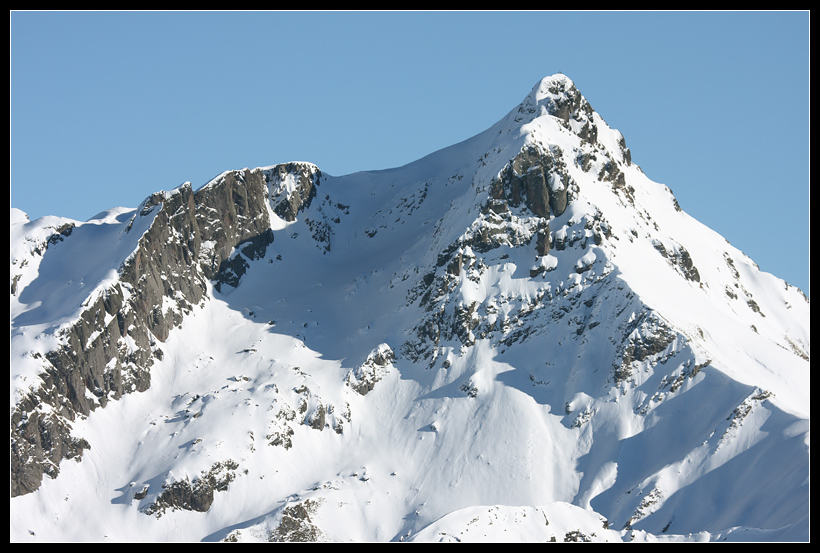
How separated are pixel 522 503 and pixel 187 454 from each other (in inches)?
2128

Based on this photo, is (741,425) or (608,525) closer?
(608,525)

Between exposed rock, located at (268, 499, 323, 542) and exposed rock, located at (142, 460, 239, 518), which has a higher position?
exposed rock, located at (142, 460, 239, 518)

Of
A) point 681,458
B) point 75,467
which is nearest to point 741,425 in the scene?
point 681,458

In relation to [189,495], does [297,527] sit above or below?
below

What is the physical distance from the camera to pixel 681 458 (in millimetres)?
184500

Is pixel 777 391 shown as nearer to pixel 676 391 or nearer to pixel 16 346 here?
pixel 676 391

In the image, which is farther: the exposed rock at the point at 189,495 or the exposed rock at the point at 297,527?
the exposed rock at the point at 189,495

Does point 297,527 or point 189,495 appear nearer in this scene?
point 297,527

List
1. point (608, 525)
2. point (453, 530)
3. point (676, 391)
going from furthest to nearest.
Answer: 1. point (676, 391)
2. point (608, 525)
3. point (453, 530)

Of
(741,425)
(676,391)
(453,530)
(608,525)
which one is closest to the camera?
(453,530)

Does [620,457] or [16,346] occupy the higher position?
[16,346]

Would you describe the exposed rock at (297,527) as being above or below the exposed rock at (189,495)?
below

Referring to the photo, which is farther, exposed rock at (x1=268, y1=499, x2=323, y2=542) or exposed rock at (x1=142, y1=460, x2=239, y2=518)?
exposed rock at (x1=142, y1=460, x2=239, y2=518)

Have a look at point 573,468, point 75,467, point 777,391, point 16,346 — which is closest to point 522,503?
point 573,468
